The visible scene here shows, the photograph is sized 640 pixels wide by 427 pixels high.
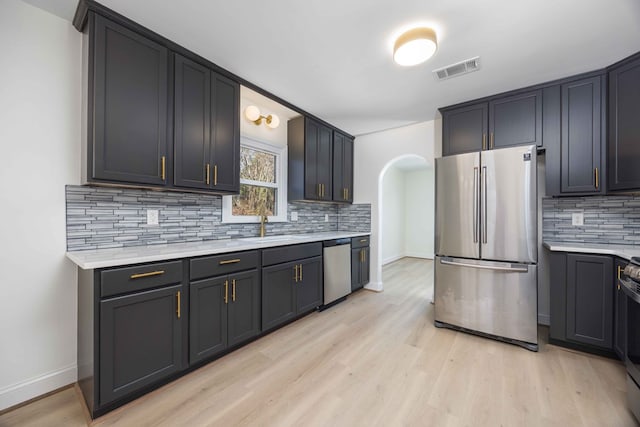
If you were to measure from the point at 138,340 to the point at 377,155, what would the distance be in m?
3.63

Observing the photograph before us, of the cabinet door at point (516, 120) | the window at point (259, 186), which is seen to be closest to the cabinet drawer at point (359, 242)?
the window at point (259, 186)

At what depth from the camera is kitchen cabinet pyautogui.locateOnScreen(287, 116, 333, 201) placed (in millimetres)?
3354

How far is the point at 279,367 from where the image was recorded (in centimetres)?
200

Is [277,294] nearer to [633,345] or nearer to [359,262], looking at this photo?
[359,262]

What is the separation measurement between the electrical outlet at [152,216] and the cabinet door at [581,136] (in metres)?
3.76

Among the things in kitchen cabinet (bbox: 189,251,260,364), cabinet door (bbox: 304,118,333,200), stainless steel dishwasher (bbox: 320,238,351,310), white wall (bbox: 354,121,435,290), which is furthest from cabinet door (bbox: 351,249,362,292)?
kitchen cabinet (bbox: 189,251,260,364)

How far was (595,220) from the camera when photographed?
102 inches

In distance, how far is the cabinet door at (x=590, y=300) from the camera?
2102 millimetres

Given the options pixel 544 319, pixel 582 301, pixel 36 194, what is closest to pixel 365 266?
pixel 544 319

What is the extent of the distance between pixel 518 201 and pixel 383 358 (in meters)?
1.85

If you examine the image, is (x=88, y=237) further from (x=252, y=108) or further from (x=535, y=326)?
(x=535, y=326)

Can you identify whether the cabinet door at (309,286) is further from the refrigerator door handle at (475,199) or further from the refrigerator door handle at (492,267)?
the refrigerator door handle at (475,199)

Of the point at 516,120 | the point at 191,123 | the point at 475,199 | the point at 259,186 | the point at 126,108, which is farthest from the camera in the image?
the point at 259,186

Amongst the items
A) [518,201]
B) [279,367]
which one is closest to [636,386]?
[518,201]
